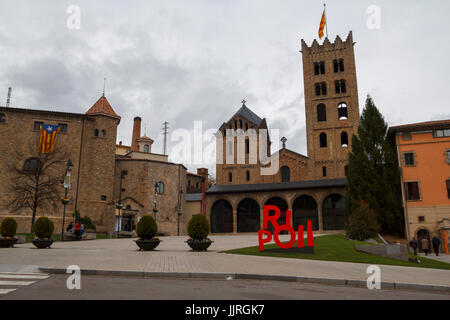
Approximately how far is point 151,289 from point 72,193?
131 feet

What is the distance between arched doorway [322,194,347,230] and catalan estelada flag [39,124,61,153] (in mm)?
34844

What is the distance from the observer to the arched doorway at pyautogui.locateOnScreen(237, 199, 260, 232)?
154 feet

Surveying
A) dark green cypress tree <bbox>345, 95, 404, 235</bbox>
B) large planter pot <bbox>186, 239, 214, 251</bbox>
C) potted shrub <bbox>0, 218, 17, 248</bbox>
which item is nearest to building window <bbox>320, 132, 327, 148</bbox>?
dark green cypress tree <bbox>345, 95, 404, 235</bbox>

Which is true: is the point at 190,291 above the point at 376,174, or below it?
below

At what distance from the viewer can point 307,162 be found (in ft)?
170

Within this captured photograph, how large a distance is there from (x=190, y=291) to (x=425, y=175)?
112 feet

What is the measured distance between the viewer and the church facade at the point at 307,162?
44625mm

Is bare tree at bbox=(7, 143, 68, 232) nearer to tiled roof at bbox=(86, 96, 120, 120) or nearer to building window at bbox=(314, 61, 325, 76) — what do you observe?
tiled roof at bbox=(86, 96, 120, 120)

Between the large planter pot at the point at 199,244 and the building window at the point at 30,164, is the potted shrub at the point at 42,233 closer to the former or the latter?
the large planter pot at the point at 199,244

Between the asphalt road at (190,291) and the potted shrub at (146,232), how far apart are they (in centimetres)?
862

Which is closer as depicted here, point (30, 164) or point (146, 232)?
point (146, 232)

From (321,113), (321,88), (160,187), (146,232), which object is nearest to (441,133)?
(321,113)

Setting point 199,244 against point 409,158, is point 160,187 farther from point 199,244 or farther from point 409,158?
point 199,244
